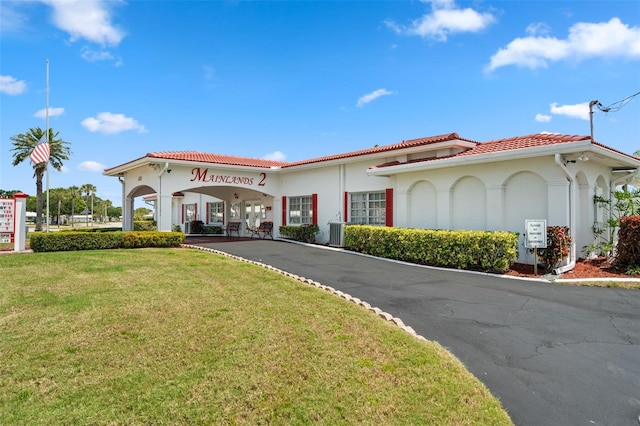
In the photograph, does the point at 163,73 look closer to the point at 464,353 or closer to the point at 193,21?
the point at 193,21

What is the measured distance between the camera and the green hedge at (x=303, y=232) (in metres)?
17.1

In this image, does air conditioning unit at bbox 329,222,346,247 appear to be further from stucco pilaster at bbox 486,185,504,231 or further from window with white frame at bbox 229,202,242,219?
window with white frame at bbox 229,202,242,219

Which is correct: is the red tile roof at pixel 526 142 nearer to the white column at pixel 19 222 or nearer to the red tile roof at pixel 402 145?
the red tile roof at pixel 402 145

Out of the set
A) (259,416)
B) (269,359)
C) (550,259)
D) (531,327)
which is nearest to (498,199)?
(550,259)

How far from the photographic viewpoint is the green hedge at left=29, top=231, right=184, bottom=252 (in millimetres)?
12836

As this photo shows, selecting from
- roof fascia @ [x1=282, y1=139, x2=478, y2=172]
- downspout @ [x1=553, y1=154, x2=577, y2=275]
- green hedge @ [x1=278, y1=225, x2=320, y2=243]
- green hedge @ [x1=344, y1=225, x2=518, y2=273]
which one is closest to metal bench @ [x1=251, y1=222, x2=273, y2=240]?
green hedge @ [x1=278, y1=225, x2=320, y2=243]

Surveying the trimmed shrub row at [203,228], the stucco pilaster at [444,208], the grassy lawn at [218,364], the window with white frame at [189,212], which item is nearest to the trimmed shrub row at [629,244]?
the stucco pilaster at [444,208]

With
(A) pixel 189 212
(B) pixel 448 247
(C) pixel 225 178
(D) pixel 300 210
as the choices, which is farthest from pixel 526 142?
(A) pixel 189 212

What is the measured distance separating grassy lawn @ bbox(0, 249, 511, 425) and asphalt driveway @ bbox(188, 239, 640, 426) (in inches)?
20.9

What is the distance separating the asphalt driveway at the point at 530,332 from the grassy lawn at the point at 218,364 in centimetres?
53

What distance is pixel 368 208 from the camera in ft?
51.9

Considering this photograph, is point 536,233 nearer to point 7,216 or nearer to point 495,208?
point 495,208

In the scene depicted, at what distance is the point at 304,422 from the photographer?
2.92m

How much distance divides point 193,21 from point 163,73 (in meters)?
2.81
